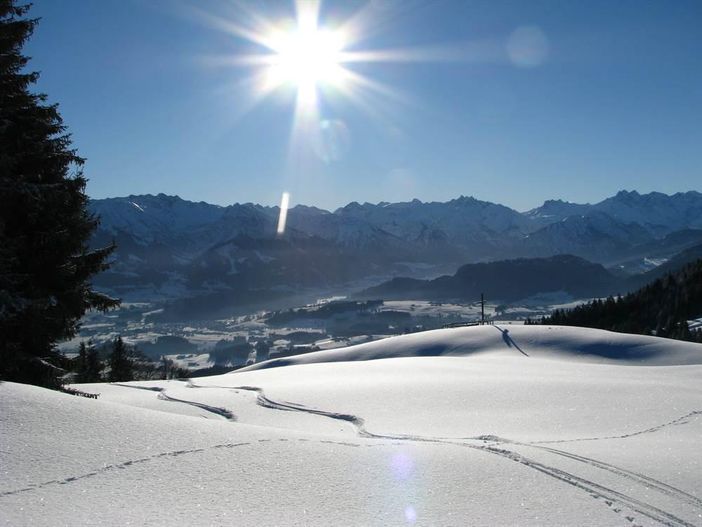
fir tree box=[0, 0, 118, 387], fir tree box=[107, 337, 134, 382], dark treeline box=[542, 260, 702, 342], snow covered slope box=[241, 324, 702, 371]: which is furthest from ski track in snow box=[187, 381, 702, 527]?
dark treeline box=[542, 260, 702, 342]

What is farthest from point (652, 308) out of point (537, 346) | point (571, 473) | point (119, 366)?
point (571, 473)

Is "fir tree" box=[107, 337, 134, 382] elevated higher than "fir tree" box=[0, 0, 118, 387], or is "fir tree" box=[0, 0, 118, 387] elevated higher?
"fir tree" box=[0, 0, 118, 387]

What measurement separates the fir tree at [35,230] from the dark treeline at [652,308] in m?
122

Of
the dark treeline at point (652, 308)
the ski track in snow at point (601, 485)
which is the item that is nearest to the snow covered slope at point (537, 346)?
the ski track in snow at point (601, 485)

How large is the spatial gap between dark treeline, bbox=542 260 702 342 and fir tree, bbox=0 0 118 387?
122 metres

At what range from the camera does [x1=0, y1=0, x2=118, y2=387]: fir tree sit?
12.5 meters

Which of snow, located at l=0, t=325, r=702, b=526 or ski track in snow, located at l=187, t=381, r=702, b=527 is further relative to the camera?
ski track in snow, located at l=187, t=381, r=702, b=527

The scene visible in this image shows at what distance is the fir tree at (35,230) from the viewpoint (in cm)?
1245

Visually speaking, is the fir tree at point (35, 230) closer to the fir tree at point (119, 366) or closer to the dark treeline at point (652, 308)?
the fir tree at point (119, 366)

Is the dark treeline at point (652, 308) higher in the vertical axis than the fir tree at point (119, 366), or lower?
higher

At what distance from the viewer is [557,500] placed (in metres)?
6.84

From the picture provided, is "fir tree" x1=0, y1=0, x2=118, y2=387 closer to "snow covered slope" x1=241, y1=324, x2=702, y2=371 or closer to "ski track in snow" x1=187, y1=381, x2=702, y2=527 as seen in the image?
"ski track in snow" x1=187, y1=381, x2=702, y2=527

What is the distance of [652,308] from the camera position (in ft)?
413

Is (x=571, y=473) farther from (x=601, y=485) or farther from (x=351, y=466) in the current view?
(x=351, y=466)
